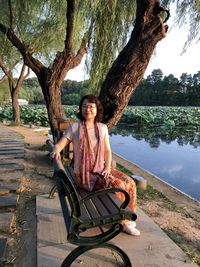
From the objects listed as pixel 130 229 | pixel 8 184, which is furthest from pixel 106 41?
pixel 130 229

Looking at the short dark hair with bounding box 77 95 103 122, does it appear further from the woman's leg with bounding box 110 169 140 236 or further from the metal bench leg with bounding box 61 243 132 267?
the metal bench leg with bounding box 61 243 132 267

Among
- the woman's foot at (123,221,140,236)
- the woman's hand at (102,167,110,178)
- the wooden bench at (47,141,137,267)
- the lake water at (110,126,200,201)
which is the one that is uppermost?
the woman's hand at (102,167,110,178)

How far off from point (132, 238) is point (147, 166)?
564 cm

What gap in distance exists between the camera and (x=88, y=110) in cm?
278

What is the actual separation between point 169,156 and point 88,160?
7.37 m

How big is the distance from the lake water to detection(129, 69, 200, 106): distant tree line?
36.5 meters

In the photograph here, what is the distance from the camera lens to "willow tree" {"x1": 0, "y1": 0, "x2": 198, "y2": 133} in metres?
3.90

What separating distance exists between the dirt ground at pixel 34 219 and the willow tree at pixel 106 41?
1.28 metres

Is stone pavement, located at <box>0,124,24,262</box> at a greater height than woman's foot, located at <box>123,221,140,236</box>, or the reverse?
woman's foot, located at <box>123,221,140,236</box>

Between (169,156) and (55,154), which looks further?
(169,156)

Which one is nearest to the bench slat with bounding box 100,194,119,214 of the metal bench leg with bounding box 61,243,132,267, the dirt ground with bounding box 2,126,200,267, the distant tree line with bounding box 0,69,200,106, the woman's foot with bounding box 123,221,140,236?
the metal bench leg with bounding box 61,243,132,267

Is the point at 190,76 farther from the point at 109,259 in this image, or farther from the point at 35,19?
the point at 109,259

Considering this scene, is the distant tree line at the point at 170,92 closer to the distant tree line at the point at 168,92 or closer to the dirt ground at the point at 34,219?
the distant tree line at the point at 168,92

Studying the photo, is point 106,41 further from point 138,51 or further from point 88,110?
point 88,110
